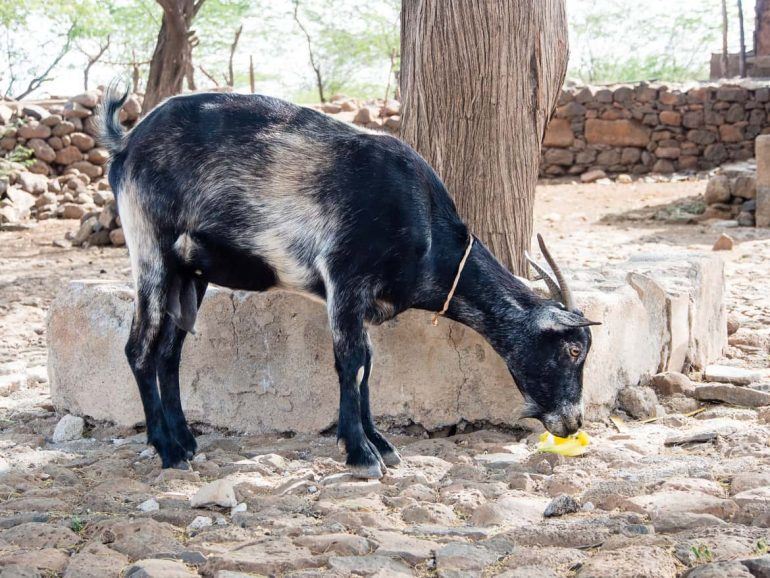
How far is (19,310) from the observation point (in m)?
8.14

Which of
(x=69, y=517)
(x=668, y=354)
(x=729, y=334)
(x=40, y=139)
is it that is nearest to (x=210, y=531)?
(x=69, y=517)

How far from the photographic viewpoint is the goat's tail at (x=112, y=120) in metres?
4.53

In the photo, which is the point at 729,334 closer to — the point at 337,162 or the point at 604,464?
the point at 604,464

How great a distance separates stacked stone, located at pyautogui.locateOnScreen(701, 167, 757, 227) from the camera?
1265 cm

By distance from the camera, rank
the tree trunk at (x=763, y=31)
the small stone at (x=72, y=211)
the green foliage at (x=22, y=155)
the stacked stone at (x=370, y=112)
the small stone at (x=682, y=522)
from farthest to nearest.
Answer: the tree trunk at (x=763, y=31) < the stacked stone at (x=370, y=112) < the green foliage at (x=22, y=155) < the small stone at (x=72, y=211) < the small stone at (x=682, y=522)

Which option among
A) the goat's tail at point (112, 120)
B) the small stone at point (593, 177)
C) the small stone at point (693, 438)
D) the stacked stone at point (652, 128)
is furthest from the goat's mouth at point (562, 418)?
the stacked stone at point (652, 128)

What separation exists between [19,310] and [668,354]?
5267mm

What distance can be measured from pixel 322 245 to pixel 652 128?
14.1 meters

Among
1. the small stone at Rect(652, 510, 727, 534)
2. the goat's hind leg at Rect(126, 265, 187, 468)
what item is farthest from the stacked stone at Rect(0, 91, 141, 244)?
the small stone at Rect(652, 510, 727, 534)

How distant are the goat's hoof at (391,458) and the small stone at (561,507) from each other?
892mm

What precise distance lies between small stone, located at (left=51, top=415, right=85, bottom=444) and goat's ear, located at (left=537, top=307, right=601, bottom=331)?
2.46 meters

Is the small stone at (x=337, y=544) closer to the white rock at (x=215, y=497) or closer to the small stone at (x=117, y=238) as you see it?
the white rock at (x=215, y=497)

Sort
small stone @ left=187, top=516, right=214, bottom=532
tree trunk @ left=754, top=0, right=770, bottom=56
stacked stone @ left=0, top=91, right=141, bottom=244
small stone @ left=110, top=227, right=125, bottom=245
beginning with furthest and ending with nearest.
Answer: tree trunk @ left=754, top=0, right=770, bottom=56
stacked stone @ left=0, top=91, right=141, bottom=244
small stone @ left=110, top=227, right=125, bottom=245
small stone @ left=187, top=516, right=214, bottom=532

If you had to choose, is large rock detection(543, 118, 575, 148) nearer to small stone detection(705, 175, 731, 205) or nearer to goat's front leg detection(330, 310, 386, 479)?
small stone detection(705, 175, 731, 205)
